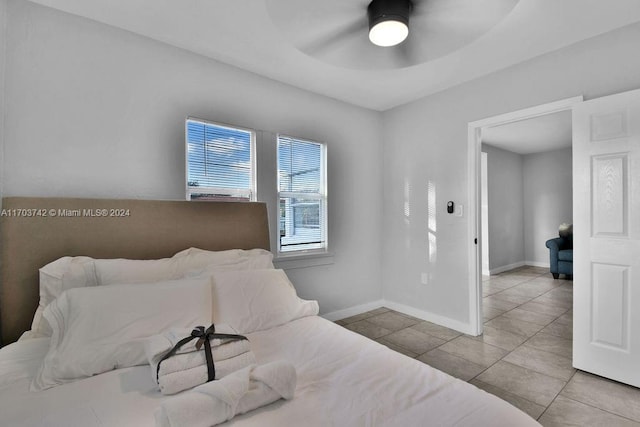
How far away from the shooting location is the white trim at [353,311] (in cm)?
342

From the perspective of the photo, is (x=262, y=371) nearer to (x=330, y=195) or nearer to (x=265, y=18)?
(x=265, y=18)

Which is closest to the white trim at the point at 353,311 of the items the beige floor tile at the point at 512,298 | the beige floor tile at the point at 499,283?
the beige floor tile at the point at 512,298

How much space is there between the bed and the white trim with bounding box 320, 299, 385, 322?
1506 mm

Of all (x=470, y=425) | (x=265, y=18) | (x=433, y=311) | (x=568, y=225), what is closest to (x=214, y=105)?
(x=265, y=18)

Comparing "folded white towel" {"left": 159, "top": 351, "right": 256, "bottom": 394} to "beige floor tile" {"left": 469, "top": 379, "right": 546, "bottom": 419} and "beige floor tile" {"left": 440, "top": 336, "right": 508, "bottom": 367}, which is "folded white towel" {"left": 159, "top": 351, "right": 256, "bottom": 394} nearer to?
"beige floor tile" {"left": 469, "top": 379, "right": 546, "bottom": 419}

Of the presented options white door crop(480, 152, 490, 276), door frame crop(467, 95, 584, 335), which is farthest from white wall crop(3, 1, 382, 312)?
white door crop(480, 152, 490, 276)

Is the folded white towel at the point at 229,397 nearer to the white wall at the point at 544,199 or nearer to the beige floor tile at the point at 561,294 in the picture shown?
the beige floor tile at the point at 561,294

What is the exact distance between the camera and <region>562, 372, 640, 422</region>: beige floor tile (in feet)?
6.14

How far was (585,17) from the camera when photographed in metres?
2.09

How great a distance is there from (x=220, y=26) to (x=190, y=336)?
2112 millimetres

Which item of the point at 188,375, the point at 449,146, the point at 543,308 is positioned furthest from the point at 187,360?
the point at 543,308

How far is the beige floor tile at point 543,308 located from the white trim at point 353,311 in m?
1.88

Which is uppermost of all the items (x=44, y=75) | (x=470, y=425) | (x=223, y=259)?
(x=44, y=75)

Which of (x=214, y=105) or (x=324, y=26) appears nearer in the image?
(x=324, y=26)
